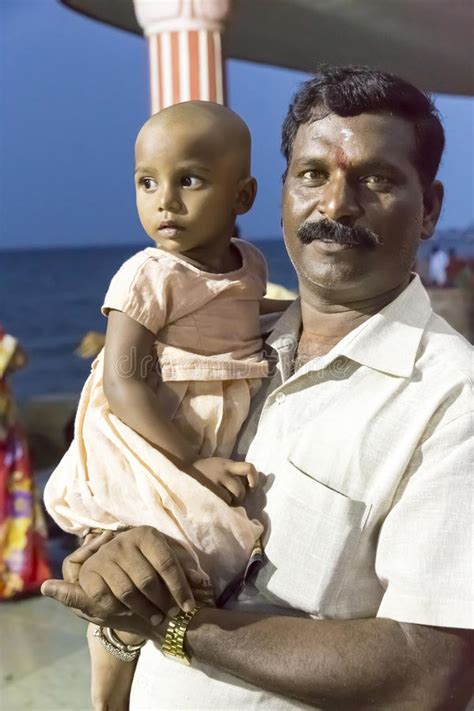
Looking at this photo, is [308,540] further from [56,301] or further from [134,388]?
[56,301]

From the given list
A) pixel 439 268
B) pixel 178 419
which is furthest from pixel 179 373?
pixel 439 268

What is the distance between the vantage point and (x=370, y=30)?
4820 mm

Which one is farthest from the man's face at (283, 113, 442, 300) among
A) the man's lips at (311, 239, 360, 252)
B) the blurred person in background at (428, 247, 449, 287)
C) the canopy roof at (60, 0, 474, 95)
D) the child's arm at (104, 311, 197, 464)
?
the blurred person in background at (428, 247, 449, 287)

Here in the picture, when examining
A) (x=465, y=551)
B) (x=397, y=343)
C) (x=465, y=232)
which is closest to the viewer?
(x=465, y=551)

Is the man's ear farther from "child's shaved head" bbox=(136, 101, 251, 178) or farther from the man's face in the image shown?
"child's shaved head" bbox=(136, 101, 251, 178)

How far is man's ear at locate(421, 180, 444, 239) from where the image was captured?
1.23 metres

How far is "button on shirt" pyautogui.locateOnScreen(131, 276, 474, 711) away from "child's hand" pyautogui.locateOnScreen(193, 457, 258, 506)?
3cm

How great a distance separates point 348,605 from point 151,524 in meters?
0.27

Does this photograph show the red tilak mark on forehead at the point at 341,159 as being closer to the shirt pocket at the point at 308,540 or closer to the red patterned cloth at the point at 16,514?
the shirt pocket at the point at 308,540

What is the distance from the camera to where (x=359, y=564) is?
1066mm

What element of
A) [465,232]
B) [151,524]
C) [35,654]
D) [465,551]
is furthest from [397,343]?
[465,232]

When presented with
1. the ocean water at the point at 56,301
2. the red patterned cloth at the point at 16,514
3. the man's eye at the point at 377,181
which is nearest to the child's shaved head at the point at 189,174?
the man's eye at the point at 377,181

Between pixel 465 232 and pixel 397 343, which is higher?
pixel 397 343

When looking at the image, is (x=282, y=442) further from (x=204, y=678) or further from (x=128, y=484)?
(x=204, y=678)
